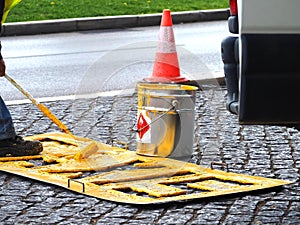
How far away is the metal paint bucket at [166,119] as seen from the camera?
21.9 ft

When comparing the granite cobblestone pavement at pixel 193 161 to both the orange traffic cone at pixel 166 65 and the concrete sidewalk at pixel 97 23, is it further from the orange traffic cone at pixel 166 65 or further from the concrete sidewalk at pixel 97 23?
the concrete sidewalk at pixel 97 23

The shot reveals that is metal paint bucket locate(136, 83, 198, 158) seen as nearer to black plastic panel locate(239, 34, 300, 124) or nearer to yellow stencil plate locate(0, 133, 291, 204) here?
yellow stencil plate locate(0, 133, 291, 204)

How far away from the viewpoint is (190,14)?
57.5 feet

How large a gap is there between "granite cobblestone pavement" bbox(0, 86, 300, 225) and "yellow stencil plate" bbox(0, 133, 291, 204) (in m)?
0.08

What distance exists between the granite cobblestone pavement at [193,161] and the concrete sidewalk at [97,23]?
6.57 m

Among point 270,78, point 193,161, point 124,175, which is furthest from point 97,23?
point 270,78

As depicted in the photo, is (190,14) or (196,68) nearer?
(196,68)

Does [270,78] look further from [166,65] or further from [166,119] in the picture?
[166,65]

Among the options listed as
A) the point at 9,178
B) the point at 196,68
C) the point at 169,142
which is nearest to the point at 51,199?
the point at 9,178

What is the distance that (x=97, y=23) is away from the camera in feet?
53.4

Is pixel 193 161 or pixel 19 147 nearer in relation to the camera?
pixel 193 161

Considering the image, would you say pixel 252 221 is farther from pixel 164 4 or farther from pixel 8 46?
pixel 164 4

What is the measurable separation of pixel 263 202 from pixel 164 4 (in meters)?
12.8

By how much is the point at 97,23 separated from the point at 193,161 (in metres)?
9.69
